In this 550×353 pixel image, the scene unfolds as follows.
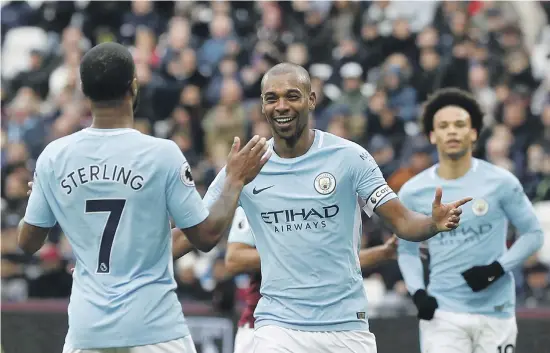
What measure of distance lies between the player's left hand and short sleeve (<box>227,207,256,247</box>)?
2096 millimetres

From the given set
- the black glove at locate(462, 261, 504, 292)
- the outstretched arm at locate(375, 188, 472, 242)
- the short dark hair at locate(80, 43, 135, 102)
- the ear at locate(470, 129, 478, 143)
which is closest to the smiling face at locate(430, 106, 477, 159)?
the ear at locate(470, 129, 478, 143)

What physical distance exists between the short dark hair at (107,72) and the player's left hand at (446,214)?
1.80 m

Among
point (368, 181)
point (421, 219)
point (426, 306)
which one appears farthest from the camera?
point (426, 306)

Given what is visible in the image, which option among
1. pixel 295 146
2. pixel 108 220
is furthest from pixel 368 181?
pixel 108 220

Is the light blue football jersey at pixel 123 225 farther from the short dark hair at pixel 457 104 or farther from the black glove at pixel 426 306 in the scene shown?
the short dark hair at pixel 457 104

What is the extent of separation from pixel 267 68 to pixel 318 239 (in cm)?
976

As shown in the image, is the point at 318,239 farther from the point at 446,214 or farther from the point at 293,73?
the point at 293,73

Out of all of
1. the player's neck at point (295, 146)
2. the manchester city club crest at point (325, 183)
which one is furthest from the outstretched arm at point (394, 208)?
the player's neck at point (295, 146)

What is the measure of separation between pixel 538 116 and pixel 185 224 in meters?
9.49

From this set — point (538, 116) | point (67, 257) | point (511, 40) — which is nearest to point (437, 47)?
point (511, 40)

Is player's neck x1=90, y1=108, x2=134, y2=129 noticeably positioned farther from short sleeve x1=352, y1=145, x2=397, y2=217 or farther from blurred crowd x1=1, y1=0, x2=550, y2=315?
blurred crowd x1=1, y1=0, x2=550, y2=315

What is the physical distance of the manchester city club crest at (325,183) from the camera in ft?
23.4

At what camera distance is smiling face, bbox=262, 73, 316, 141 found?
7188 mm

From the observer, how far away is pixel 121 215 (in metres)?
5.88
